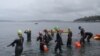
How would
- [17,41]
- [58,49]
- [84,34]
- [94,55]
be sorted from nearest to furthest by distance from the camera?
[17,41], [94,55], [58,49], [84,34]

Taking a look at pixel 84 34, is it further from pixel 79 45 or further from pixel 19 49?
pixel 19 49

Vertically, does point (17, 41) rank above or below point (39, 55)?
above

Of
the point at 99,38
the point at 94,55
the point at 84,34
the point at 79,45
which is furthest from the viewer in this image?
the point at 99,38

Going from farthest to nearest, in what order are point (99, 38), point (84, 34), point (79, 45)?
point (99, 38) → point (84, 34) → point (79, 45)

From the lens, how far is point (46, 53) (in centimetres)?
3059

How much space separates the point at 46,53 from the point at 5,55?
4964 mm

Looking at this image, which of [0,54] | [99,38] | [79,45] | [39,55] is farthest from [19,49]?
[99,38]

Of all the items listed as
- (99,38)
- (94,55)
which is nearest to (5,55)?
(94,55)

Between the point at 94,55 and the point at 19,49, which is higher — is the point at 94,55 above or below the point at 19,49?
below

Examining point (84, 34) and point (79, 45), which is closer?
point (79, 45)

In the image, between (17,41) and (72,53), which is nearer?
(17,41)

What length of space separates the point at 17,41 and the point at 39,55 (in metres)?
7.96

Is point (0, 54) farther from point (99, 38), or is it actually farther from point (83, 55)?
point (99, 38)

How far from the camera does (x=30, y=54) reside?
98.0ft
